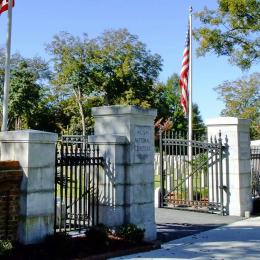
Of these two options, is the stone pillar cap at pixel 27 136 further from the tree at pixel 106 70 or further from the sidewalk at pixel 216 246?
the tree at pixel 106 70

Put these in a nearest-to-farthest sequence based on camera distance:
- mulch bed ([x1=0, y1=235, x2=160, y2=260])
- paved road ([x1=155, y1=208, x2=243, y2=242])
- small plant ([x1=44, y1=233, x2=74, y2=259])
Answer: mulch bed ([x1=0, y1=235, x2=160, y2=260]), small plant ([x1=44, y1=233, x2=74, y2=259]), paved road ([x1=155, y1=208, x2=243, y2=242])

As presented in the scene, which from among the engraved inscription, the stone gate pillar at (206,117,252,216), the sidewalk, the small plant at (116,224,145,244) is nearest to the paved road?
the sidewalk

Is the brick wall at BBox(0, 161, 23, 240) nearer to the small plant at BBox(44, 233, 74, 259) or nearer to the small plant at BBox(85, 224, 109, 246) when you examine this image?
the small plant at BBox(44, 233, 74, 259)

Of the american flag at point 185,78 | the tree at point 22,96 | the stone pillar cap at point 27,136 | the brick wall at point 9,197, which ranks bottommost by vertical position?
the brick wall at point 9,197

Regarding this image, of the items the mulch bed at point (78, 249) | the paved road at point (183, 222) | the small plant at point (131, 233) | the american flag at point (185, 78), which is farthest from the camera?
the american flag at point (185, 78)

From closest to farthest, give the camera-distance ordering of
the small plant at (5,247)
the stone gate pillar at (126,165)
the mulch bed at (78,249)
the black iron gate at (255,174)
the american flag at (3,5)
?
the small plant at (5,247)
the mulch bed at (78,249)
the stone gate pillar at (126,165)
the american flag at (3,5)
the black iron gate at (255,174)

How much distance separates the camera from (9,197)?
687 cm

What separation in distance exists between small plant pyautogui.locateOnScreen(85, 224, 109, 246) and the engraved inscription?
167 centimetres

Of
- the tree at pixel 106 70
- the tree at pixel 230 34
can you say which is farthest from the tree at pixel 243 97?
the tree at pixel 230 34

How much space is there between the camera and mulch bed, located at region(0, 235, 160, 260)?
6.64 m

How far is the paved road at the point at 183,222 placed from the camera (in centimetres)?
1015

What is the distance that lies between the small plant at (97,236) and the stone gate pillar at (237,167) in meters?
6.03

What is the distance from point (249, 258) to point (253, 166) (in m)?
8.18

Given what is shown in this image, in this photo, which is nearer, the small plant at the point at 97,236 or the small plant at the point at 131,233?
the small plant at the point at 97,236
